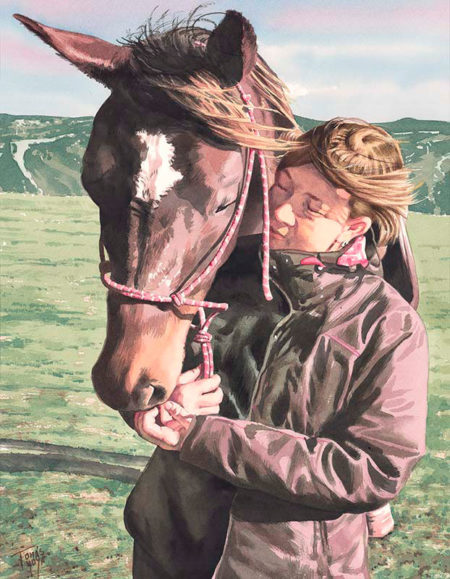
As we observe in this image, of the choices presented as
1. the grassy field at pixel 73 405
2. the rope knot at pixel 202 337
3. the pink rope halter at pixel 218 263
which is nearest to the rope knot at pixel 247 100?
the pink rope halter at pixel 218 263

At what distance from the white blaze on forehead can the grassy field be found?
0.62 m

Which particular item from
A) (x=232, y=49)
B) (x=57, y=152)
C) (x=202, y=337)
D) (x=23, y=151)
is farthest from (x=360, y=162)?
(x=23, y=151)

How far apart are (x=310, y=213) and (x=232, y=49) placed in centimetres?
25

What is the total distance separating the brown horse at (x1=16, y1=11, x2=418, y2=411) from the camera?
1085 millimetres

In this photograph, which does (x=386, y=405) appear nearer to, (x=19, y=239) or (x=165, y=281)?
(x=165, y=281)

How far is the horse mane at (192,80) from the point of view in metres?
1.08

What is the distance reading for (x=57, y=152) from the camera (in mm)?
2471

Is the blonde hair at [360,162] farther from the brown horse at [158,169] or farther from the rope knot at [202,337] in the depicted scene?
the rope knot at [202,337]

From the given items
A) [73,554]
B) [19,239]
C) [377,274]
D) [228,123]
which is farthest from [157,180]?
[19,239]

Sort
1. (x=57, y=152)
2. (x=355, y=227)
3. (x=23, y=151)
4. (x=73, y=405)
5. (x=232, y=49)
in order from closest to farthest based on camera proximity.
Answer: (x=232, y=49) < (x=355, y=227) < (x=57, y=152) < (x=23, y=151) < (x=73, y=405)

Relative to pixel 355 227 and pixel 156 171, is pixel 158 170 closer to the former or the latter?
pixel 156 171

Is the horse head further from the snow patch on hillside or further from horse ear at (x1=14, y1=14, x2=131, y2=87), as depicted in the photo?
the snow patch on hillside
